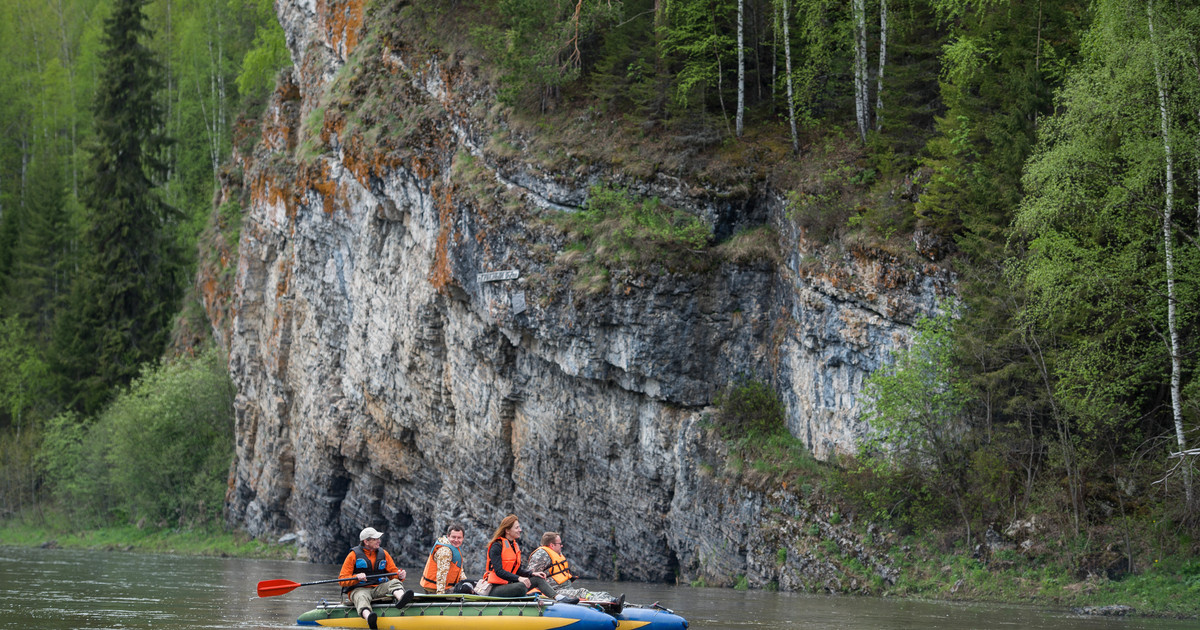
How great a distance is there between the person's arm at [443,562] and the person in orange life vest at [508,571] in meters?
1.01

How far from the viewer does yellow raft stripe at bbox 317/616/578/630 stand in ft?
45.2

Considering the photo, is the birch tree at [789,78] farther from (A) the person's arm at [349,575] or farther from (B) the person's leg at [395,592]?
(A) the person's arm at [349,575]

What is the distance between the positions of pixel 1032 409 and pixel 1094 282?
3.01 metres

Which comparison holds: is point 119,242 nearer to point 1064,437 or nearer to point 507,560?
point 507,560

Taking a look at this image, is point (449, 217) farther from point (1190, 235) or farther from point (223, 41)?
point (223, 41)

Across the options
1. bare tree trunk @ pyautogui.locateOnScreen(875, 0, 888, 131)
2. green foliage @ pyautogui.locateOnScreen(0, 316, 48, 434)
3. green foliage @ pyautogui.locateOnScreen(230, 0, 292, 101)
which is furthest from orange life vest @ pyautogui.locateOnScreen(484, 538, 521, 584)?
green foliage @ pyautogui.locateOnScreen(0, 316, 48, 434)

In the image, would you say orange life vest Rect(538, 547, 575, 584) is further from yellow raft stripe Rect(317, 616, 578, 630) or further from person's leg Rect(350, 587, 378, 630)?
person's leg Rect(350, 587, 378, 630)

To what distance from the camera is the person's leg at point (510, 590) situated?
15055mm

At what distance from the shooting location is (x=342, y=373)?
123 ft

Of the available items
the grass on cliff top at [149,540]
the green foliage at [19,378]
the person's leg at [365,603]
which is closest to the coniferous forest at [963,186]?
the grass on cliff top at [149,540]

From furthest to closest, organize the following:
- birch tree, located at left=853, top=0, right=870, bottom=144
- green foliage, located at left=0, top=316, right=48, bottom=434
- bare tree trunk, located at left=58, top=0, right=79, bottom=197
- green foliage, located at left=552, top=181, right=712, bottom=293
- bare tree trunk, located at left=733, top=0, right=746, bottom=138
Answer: bare tree trunk, located at left=58, top=0, right=79, bottom=197, green foliage, located at left=0, top=316, right=48, bottom=434, bare tree trunk, located at left=733, top=0, right=746, bottom=138, green foliage, located at left=552, top=181, right=712, bottom=293, birch tree, located at left=853, top=0, right=870, bottom=144

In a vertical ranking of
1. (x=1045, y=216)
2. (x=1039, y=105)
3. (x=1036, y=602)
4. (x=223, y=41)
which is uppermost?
(x=223, y=41)

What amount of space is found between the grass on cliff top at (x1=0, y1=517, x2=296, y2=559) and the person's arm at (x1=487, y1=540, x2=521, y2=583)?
85.4 feet

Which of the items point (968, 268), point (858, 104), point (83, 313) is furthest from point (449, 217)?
point (83, 313)
